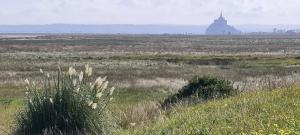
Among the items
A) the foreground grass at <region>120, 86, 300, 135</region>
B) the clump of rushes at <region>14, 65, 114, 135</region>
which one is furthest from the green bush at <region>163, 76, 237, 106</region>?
the clump of rushes at <region>14, 65, 114, 135</region>

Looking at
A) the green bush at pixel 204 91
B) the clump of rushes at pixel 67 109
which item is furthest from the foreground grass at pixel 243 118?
the green bush at pixel 204 91

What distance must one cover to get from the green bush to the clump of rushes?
4.61m

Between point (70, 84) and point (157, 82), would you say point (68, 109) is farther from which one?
point (157, 82)

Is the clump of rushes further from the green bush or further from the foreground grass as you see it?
the green bush

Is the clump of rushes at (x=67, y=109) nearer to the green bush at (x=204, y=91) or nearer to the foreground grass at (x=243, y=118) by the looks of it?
the foreground grass at (x=243, y=118)

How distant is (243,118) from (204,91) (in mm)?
7627

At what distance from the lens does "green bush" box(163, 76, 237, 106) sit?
1710 centimetres

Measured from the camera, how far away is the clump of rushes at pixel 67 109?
40.1 feet

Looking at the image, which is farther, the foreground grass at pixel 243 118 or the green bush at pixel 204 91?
the green bush at pixel 204 91

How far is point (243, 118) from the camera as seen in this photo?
10.4 metres

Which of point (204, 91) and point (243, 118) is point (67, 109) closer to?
point (243, 118)

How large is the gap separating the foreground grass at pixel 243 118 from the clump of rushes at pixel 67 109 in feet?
3.59

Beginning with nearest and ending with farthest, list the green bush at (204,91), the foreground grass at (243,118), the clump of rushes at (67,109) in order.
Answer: the foreground grass at (243,118) → the clump of rushes at (67,109) → the green bush at (204,91)

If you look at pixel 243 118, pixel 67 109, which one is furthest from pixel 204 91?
pixel 243 118
